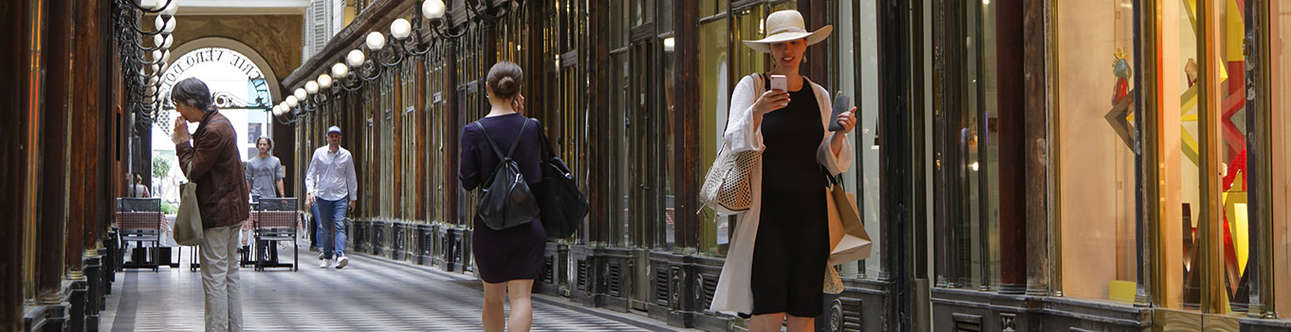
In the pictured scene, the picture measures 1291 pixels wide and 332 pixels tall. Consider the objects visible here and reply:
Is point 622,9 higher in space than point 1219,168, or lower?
higher

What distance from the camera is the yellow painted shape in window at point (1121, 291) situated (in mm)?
6113

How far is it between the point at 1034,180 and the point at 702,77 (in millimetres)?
4011

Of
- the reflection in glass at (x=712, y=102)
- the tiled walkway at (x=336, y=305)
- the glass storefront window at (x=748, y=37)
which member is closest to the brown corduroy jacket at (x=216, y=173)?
the tiled walkway at (x=336, y=305)

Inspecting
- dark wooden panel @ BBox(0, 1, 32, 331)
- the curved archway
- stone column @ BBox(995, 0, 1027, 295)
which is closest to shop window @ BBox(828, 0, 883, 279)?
stone column @ BBox(995, 0, 1027, 295)

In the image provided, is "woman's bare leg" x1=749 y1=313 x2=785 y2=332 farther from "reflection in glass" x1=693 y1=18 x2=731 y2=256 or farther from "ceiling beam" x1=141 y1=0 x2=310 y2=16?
"ceiling beam" x1=141 y1=0 x2=310 y2=16

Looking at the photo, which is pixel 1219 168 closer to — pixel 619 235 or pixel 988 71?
pixel 988 71

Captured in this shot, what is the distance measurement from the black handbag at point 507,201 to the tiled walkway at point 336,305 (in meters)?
3.77

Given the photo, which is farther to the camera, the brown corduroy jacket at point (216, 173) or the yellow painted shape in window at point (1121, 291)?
the brown corduroy jacket at point (216, 173)

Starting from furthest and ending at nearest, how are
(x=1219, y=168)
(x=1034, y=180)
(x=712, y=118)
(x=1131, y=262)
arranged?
(x=712, y=118) < (x=1034, y=180) < (x=1131, y=262) < (x=1219, y=168)

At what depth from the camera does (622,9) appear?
39.3 ft

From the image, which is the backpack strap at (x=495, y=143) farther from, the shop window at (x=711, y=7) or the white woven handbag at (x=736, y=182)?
the shop window at (x=711, y=7)

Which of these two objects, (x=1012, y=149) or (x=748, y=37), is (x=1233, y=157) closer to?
(x=1012, y=149)

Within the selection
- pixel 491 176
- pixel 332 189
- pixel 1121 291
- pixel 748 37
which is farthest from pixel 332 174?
pixel 1121 291

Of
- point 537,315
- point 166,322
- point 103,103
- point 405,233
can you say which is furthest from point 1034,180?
point 405,233
